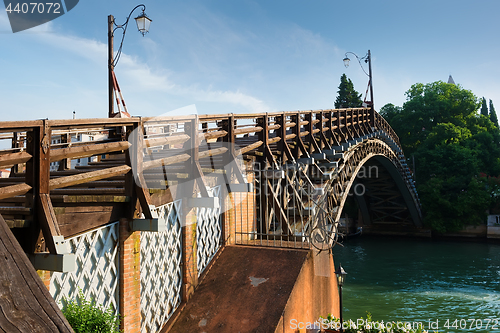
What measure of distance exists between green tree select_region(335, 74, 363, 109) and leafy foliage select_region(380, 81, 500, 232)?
4.86m

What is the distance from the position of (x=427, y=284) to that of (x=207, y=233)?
18.1 meters

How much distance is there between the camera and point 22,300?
1.08 m

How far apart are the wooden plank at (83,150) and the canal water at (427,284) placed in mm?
13416

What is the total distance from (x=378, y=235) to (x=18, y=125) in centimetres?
4011

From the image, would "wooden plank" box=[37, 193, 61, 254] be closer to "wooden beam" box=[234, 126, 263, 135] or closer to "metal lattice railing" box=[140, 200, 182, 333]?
"metal lattice railing" box=[140, 200, 182, 333]

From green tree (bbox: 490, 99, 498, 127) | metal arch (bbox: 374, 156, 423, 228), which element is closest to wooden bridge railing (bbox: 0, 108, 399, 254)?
metal arch (bbox: 374, 156, 423, 228)

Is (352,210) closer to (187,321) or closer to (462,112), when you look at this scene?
(462,112)

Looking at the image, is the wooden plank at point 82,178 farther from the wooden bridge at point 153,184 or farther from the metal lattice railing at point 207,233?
the metal lattice railing at point 207,233

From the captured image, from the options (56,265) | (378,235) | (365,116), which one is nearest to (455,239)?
(378,235)

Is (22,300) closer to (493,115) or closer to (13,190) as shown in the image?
(13,190)

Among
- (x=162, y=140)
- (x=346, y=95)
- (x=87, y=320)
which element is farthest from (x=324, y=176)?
(x=346, y=95)

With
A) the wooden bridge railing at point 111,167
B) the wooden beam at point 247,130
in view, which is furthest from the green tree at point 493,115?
the wooden beam at point 247,130

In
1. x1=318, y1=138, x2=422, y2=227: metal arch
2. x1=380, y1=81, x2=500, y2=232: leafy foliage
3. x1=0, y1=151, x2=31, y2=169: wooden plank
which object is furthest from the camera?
x1=380, y1=81, x2=500, y2=232: leafy foliage

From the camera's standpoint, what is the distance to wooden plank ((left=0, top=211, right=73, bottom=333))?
A: 3.39ft
